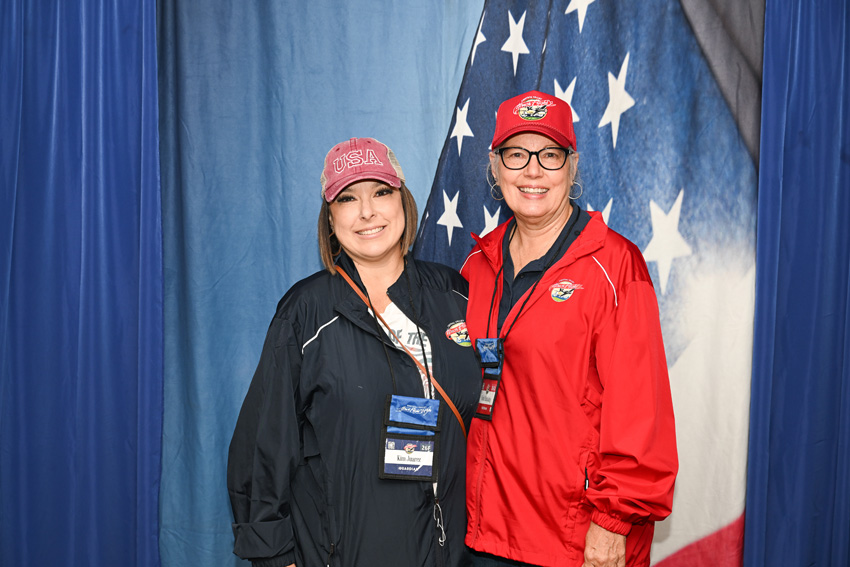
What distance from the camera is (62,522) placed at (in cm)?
215

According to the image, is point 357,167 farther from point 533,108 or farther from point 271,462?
point 271,462

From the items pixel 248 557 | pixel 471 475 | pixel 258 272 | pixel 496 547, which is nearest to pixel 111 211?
pixel 258 272

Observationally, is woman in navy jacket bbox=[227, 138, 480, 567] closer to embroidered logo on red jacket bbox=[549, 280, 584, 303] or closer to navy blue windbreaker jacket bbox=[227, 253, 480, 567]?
navy blue windbreaker jacket bbox=[227, 253, 480, 567]

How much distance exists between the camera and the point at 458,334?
1647 mm

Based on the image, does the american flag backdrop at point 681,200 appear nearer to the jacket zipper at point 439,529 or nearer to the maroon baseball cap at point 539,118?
the maroon baseball cap at point 539,118

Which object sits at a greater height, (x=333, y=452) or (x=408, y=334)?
(x=408, y=334)

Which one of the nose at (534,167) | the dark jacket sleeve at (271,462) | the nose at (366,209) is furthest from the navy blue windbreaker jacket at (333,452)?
the nose at (534,167)

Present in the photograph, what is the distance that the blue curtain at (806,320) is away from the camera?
1.87 m

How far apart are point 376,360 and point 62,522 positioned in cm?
145

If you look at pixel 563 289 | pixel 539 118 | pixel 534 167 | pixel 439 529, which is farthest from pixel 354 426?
pixel 539 118

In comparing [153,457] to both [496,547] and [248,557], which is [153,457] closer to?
[248,557]

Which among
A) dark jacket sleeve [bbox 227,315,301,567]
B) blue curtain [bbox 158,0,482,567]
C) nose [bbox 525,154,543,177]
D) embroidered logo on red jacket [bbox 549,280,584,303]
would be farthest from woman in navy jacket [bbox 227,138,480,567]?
blue curtain [bbox 158,0,482,567]

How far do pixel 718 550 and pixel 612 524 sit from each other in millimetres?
840

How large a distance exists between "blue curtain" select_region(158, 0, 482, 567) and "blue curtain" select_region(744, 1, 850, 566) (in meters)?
1.14
